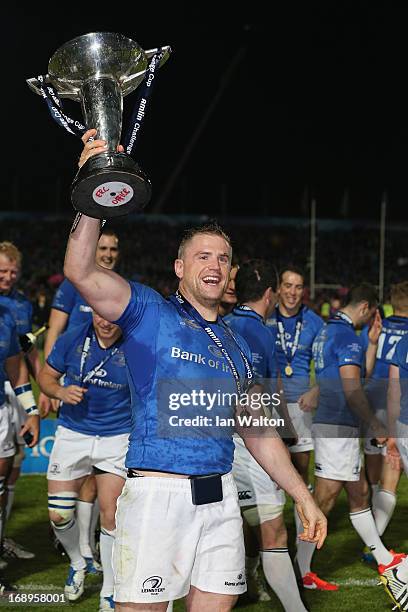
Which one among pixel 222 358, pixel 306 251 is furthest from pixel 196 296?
pixel 306 251

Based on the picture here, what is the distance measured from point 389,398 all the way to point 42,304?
1765cm

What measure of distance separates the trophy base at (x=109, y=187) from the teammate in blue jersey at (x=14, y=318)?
345 centimetres

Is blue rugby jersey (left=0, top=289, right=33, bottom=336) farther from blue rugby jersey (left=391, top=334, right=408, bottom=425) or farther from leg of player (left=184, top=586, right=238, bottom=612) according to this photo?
leg of player (left=184, top=586, right=238, bottom=612)

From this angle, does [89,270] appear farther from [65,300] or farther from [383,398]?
[383,398]

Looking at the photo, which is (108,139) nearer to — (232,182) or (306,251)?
(306,251)

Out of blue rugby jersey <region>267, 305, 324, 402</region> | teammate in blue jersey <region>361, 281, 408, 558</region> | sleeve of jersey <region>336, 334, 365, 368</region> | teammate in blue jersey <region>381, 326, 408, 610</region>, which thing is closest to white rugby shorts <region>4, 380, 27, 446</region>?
blue rugby jersey <region>267, 305, 324, 402</region>

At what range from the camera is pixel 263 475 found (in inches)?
233

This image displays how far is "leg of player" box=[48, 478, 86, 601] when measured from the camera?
627cm

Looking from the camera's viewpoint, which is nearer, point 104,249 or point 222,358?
point 222,358

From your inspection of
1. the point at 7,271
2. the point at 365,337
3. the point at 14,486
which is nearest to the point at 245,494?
the point at 14,486

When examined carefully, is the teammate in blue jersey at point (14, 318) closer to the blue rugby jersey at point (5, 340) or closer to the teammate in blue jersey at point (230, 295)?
the blue rugby jersey at point (5, 340)

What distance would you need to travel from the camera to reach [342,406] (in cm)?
705

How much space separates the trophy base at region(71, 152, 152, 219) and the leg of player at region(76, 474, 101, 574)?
12.1 ft

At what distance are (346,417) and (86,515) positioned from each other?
2.13 metres
